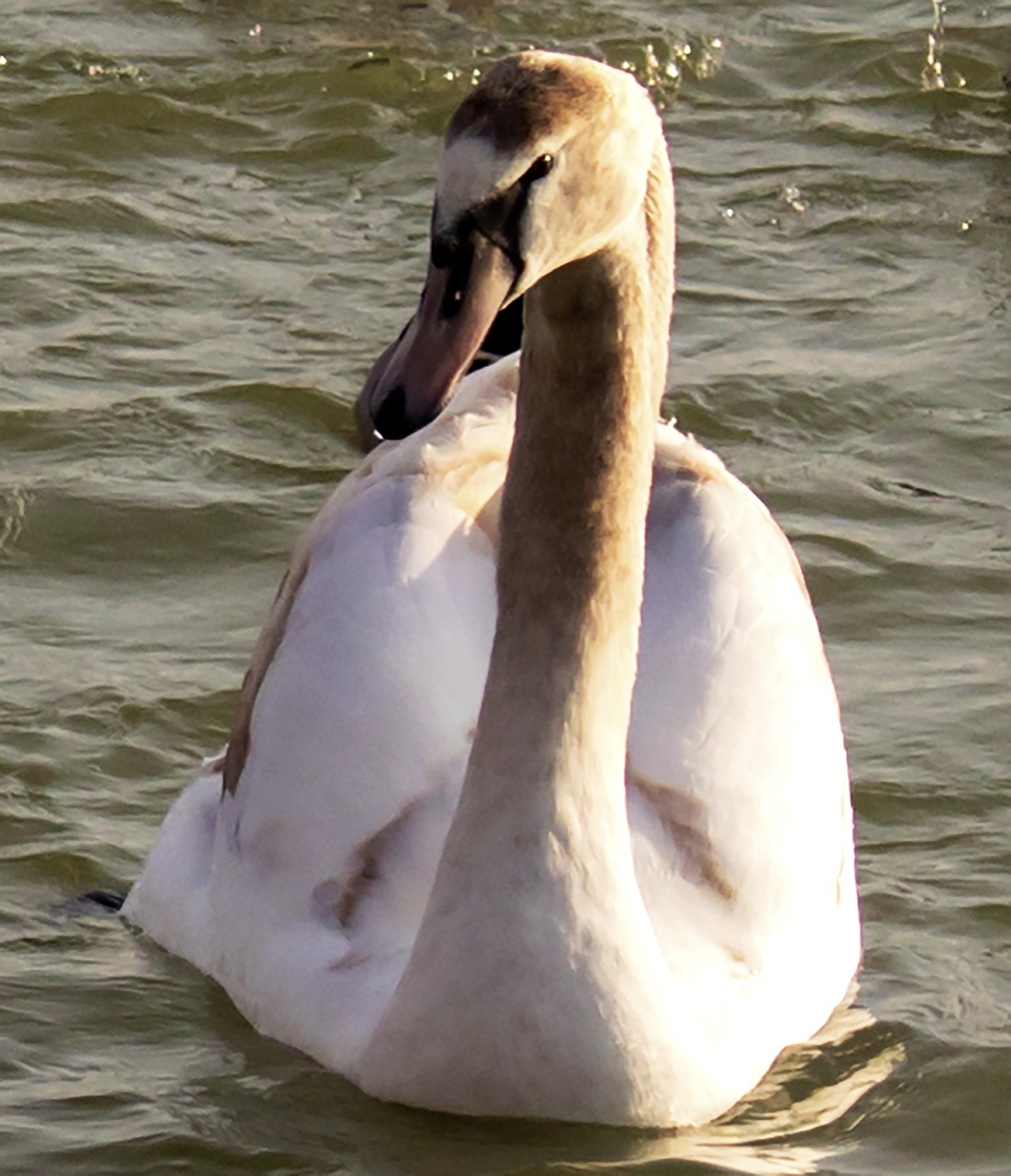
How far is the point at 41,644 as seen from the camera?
279 inches

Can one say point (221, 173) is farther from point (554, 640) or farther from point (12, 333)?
point (554, 640)

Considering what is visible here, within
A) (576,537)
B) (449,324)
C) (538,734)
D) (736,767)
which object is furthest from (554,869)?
(449,324)

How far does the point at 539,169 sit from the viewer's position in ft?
13.1

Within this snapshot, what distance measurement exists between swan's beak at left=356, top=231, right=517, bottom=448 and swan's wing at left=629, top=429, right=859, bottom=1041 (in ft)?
5.14

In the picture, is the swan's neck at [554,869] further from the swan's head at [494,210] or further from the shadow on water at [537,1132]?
the swan's head at [494,210]

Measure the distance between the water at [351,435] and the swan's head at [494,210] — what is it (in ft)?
4.88

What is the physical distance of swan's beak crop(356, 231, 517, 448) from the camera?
3.90 metres

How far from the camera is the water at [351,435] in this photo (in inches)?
209

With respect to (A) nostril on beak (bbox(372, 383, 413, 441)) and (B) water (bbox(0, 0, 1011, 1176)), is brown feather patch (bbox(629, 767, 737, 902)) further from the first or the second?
(A) nostril on beak (bbox(372, 383, 413, 441))

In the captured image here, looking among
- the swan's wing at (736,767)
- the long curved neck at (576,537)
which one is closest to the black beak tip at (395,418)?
the long curved neck at (576,537)

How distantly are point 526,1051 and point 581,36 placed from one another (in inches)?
287

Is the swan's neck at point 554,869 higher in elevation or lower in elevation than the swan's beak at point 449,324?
lower

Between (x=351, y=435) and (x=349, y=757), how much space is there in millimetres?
3158

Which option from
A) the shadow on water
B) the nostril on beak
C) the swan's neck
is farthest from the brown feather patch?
the nostril on beak
